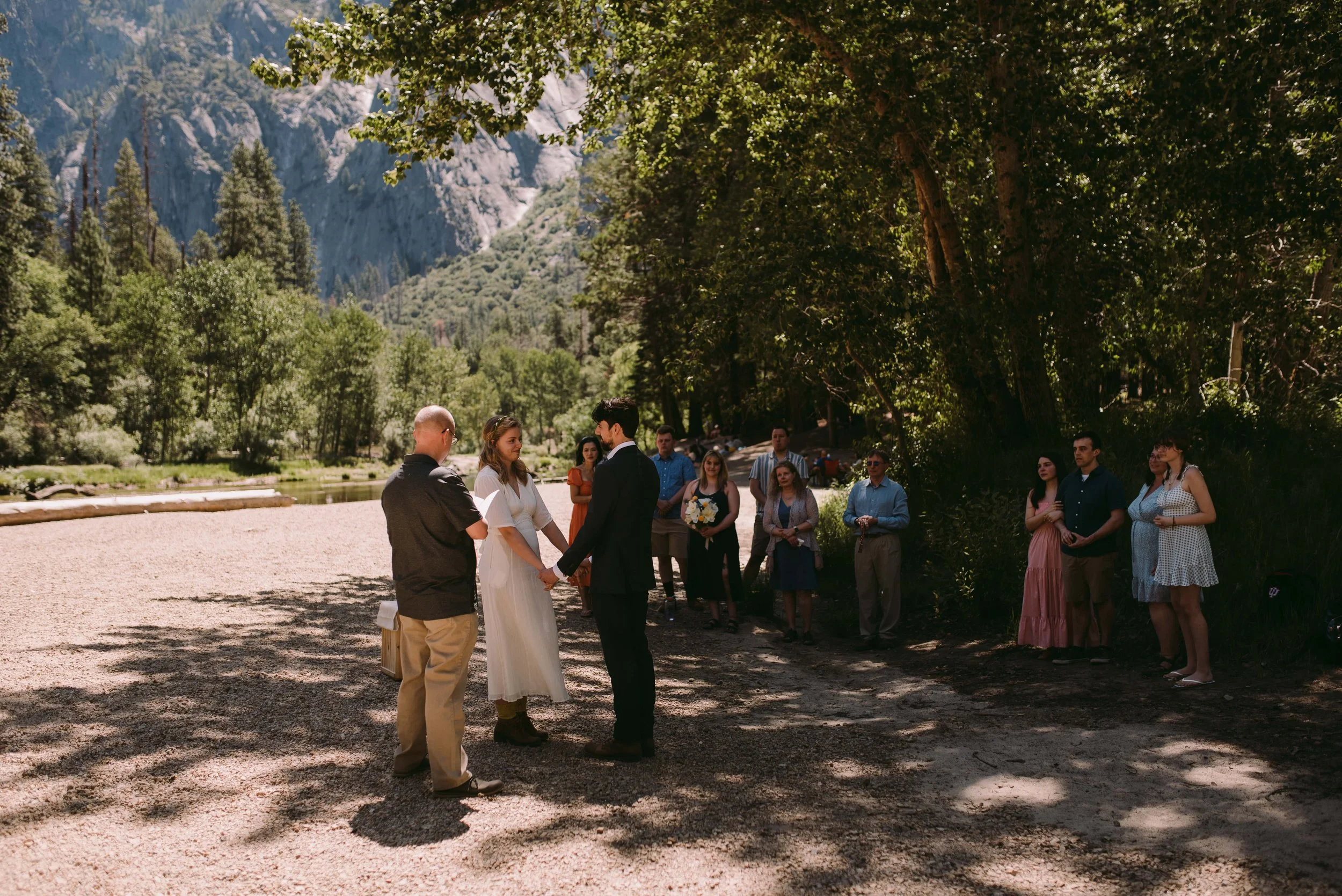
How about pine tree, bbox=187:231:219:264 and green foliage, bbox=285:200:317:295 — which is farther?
green foliage, bbox=285:200:317:295

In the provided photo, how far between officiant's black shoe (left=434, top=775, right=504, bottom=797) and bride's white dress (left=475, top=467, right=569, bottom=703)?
775 millimetres

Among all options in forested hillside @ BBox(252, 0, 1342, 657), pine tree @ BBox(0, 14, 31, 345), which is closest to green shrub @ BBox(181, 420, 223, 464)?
pine tree @ BBox(0, 14, 31, 345)

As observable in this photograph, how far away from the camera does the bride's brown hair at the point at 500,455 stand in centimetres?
588

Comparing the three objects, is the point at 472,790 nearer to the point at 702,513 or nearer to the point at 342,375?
the point at 702,513

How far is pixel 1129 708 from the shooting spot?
682 cm

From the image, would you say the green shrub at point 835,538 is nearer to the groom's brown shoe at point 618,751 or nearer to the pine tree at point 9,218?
the groom's brown shoe at point 618,751

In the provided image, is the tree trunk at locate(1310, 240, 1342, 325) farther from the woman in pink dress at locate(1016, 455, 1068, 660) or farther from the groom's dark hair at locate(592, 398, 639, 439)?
the groom's dark hair at locate(592, 398, 639, 439)

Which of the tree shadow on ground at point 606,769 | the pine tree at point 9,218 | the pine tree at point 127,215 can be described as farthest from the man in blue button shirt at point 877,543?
the pine tree at point 127,215

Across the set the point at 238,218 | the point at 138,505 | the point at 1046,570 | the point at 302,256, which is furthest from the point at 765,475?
the point at 302,256

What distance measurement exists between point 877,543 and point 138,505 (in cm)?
2311

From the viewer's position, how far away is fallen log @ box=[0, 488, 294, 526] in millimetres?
23734

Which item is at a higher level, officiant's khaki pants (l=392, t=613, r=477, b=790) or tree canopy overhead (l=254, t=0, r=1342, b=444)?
tree canopy overhead (l=254, t=0, r=1342, b=444)

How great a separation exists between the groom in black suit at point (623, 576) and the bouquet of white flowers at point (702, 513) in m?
4.26

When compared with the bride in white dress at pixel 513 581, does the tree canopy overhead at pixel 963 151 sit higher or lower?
higher
